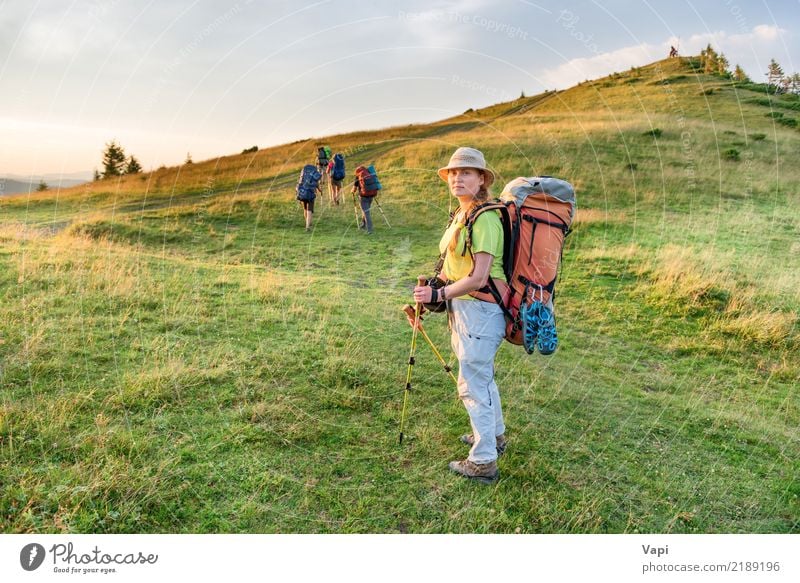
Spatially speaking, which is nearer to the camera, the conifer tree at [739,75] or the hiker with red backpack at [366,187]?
the hiker with red backpack at [366,187]

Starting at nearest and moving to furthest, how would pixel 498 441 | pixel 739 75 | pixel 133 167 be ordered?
pixel 498 441, pixel 133 167, pixel 739 75

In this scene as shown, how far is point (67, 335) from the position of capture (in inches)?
253

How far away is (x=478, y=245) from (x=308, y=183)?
37.4ft

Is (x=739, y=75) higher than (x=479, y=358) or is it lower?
higher

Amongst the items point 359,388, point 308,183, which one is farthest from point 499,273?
point 308,183

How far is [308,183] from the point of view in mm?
14570

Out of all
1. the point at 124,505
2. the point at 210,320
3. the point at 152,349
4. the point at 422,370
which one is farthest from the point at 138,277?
the point at 124,505

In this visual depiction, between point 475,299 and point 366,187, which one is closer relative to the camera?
point 475,299

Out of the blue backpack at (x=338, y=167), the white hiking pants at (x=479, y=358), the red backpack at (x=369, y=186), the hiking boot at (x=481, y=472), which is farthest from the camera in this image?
the blue backpack at (x=338, y=167)

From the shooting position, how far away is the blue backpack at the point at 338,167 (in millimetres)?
15128

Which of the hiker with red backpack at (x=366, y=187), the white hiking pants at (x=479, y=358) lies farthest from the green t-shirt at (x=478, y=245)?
the hiker with red backpack at (x=366, y=187)

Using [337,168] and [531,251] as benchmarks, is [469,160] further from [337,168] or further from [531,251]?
[337,168]

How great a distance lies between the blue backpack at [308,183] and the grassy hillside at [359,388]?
1245 millimetres

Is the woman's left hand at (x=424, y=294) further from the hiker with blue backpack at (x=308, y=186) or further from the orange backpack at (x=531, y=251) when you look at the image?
the hiker with blue backpack at (x=308, y=186)
